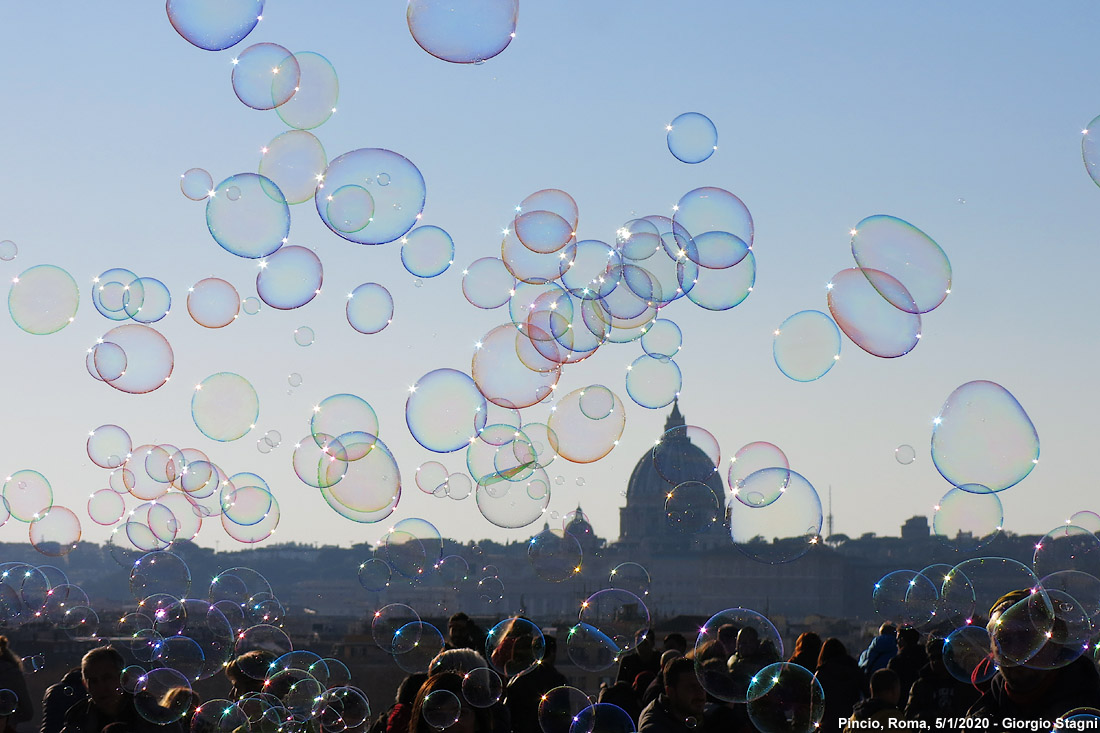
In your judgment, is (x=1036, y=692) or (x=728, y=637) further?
(x=728, y=637)

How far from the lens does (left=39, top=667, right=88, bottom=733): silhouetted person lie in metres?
5.86

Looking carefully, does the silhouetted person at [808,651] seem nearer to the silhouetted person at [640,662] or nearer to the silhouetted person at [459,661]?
the silhouetted person at [640,662]

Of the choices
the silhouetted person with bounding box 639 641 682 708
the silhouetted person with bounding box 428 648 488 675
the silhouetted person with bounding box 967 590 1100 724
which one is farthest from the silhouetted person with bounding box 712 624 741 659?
the silhouetted person with bounding box 967 590 1100 724

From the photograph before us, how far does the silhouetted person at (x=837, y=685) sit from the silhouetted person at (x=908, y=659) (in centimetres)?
76

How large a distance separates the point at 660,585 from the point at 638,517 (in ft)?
27.9

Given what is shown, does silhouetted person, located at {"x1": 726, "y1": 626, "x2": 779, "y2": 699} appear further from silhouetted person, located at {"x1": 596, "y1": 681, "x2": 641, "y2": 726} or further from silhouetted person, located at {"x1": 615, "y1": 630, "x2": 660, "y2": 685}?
silhouetted person, located at {"x1": 615, "y1": 630, "x2": 660, "y2": 685}

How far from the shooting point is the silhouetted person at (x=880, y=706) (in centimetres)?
548

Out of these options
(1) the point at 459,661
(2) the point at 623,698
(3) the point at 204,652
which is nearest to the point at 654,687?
(2) the point at 623,698

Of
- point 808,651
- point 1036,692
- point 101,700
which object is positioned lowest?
point 808,651

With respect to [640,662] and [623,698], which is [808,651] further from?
[623,698]

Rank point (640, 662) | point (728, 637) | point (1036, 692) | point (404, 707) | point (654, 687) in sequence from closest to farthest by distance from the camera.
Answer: point (1036, 692) → point (404, 707) → point (654, 687) → point (728, 637) → point (640, 662)

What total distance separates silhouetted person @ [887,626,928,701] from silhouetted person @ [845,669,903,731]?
1666 mm

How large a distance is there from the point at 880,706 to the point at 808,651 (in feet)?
5.39

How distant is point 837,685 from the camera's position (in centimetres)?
689
